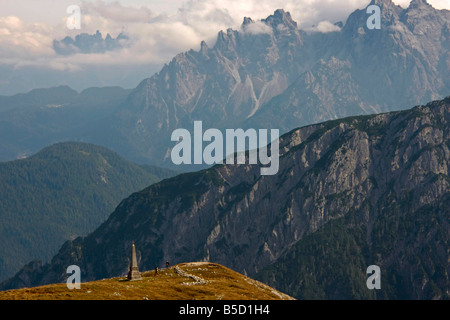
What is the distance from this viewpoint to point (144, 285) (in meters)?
172

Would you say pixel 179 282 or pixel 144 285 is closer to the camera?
pixel 144 285

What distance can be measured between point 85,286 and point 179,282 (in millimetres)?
29625
